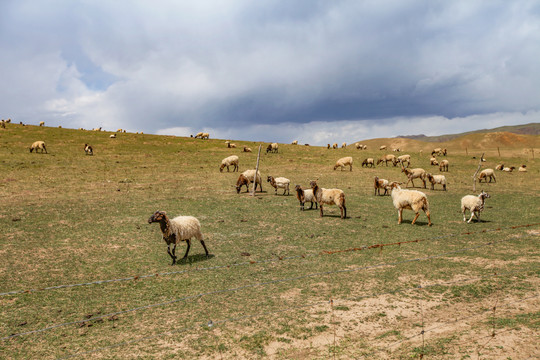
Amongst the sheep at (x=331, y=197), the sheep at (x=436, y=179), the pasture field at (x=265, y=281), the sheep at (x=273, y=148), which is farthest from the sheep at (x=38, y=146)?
the sheep at (x=436, y=179)

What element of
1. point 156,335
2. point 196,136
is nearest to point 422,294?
point 156,335

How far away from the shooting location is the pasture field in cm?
680

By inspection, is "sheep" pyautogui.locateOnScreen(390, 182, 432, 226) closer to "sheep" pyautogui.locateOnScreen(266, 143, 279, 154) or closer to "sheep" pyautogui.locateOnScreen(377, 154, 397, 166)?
"sheep" pyautogui.locateOnScreen(377, 154, 397, 166)

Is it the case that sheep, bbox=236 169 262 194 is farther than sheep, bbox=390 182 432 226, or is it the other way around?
sheep, bbox=236 169 262 194

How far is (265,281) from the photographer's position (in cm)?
1027

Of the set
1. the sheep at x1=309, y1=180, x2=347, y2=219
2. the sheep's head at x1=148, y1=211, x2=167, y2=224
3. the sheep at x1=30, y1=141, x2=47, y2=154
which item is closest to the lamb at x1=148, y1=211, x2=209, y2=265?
the sheep's head at x1=148, y1=211, x2=167, y2=224

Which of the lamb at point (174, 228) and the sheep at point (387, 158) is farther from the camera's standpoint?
the sheep at point (387, 158)

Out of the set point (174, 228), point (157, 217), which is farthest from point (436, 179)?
point (157, 217)

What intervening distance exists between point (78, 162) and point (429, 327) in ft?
139

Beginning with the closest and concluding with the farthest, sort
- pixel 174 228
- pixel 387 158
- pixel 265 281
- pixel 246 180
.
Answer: pixel 265 281, pixel 174 228, pixel 246 180, pixel 387 158

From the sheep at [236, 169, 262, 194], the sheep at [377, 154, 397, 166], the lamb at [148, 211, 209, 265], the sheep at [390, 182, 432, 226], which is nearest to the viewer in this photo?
the lamb at [148, 211, 209, 265]

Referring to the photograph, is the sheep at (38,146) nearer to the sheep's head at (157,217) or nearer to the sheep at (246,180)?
the sheep at (246,180)

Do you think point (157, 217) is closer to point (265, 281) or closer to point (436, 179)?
point (265, 281)

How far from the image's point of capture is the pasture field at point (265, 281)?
6.80 metres
